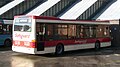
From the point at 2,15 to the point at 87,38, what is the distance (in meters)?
17.7

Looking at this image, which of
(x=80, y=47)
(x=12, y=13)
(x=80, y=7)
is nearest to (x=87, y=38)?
(x=80, y=47)

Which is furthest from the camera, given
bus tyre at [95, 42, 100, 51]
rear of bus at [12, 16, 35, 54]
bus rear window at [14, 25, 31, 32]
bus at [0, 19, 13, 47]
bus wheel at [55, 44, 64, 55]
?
bus at [0, 19, 13, 47]

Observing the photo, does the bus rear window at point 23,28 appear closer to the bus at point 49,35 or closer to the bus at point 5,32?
the bus at point 49,35

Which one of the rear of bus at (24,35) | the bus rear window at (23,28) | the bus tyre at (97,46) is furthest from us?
the bus tyre at (97,46)

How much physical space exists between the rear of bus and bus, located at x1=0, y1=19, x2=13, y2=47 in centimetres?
629

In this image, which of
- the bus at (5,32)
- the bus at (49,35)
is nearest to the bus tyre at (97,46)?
the bus at (49,35)

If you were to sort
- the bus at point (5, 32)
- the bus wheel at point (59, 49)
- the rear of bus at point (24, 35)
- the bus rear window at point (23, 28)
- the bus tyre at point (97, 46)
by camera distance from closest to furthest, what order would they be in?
the rear of bus at point (24, 35)
the bus rear window at point (23, 28)
the bus wheel at point (59, 49)
the bus tyre at point (97, 46)
the bus at point (5, 32)

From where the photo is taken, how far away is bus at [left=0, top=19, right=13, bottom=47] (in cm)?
2422

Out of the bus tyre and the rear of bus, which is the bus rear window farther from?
the bus tyre

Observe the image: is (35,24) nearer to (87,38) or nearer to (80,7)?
(87,38)

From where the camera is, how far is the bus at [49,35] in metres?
17.0

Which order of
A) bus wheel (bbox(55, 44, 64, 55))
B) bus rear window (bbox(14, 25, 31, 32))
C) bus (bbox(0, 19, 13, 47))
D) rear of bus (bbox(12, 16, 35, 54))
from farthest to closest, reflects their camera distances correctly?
bus (bbox(0, 19, 13, 47)) → bus wheel (bbox(55, 44, 64, 55)) → bus rear window (bbox(14, 25, 31, 32)) → rear of bus (bbox(12, 16, 35, 54))

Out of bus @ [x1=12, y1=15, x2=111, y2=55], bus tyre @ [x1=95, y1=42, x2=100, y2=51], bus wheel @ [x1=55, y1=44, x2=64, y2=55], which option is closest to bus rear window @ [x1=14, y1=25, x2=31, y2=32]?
bus @ [x1=12, y1=15, x2=111, y2=55]

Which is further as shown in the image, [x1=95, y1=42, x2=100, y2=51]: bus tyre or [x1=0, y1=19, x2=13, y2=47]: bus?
[x1=0, y1=19, x2=13, y2=47]: bus
